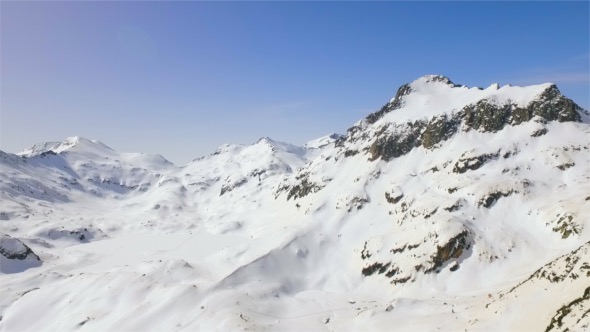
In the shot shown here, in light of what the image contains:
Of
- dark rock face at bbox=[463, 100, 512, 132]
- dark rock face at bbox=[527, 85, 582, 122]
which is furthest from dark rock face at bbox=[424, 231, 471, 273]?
dark rock face at bbox=[527, 85, 582, 122]

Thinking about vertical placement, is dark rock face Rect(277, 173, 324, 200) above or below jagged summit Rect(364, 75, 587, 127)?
below

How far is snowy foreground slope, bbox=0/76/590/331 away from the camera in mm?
52844

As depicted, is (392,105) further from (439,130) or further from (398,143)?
(439,130)

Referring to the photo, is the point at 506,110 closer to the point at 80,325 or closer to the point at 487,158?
the point at 487,158

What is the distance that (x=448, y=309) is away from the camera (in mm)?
47750

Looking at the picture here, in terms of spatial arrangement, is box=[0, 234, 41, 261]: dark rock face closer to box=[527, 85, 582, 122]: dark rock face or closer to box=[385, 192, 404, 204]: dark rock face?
box=[385, 192, 404, 204]: dark rock face

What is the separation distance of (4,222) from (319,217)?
145 m

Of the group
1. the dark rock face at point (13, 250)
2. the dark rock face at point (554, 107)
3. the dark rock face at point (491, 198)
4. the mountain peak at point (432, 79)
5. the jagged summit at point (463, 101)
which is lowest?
the dark rock face at point (13, 250)

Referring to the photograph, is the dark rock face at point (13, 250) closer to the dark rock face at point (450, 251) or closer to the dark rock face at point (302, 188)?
the dark rock face at point (302, 188)

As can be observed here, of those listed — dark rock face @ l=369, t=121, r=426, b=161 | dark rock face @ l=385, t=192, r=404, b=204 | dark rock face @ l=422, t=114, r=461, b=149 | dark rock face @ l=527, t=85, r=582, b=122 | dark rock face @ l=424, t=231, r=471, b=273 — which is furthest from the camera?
dark rock face @ l=369, t=121, r=426, b=161

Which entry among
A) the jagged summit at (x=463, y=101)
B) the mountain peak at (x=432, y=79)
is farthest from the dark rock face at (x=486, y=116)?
the mountain peak at (x=432, y=79)

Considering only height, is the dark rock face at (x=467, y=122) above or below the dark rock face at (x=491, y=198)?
above

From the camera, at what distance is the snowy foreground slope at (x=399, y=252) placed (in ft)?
173

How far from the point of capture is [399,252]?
85.9 metres
